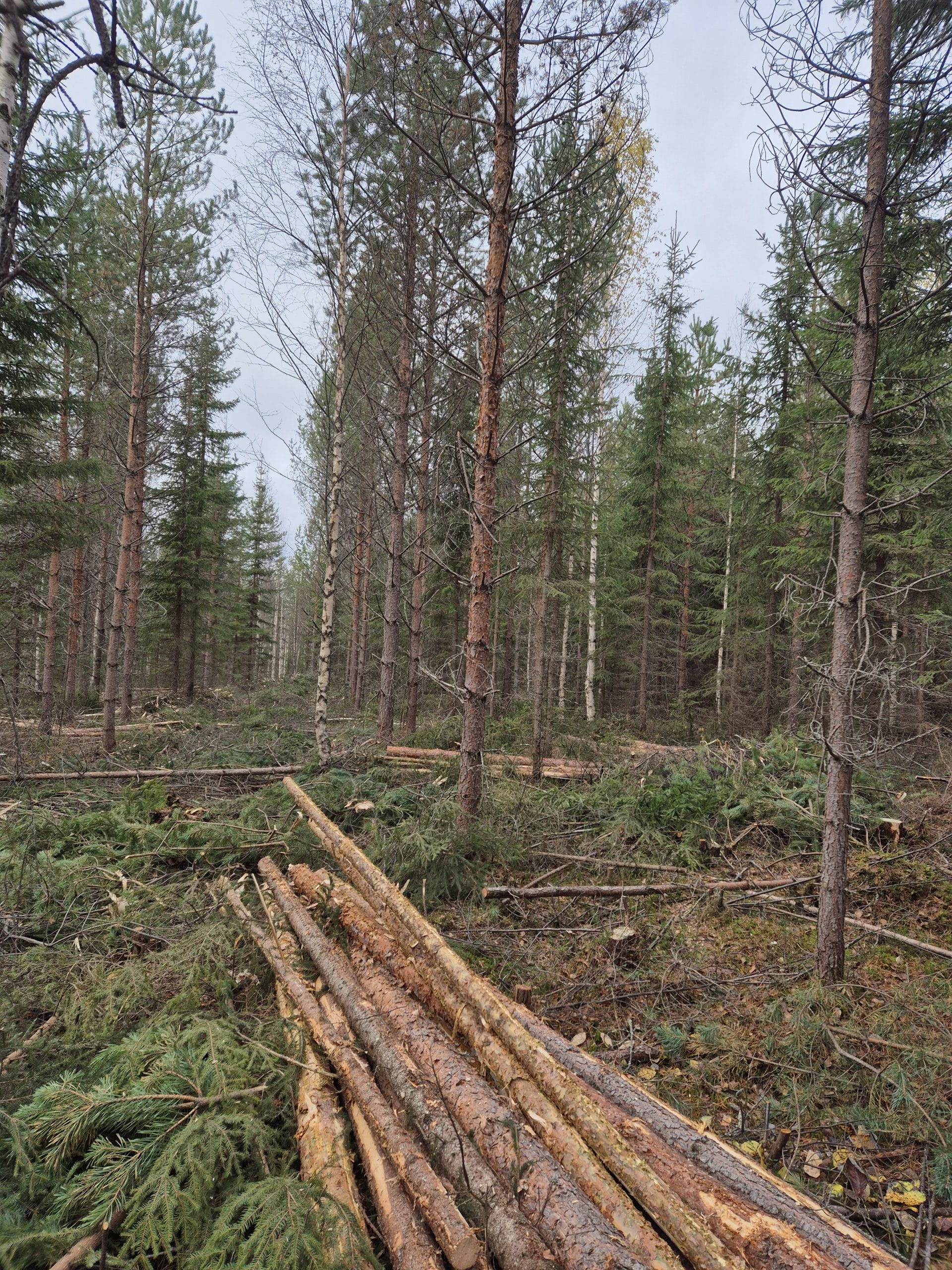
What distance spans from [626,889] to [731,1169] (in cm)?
297

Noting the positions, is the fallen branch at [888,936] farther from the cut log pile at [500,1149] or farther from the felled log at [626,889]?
the cut log pile at [500,1149]

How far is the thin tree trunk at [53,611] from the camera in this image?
12.8 m

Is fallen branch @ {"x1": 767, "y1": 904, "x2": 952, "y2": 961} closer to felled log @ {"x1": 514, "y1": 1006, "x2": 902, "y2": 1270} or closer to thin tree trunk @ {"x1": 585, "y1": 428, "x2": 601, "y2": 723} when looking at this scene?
felled log @ {"x1": 514, "y1": 1006, "x2": 902, "y2": 1270}

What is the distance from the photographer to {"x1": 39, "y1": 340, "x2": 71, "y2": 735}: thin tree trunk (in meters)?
12.8

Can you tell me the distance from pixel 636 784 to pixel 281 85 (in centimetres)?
1155

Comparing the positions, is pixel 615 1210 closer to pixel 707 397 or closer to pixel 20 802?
pixel 20 802

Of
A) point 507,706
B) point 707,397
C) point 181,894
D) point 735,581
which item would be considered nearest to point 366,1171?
point 181,894

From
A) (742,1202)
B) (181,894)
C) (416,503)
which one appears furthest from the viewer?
(416,503)

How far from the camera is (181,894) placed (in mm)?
5059

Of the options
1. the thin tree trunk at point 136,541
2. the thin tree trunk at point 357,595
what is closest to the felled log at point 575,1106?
the thin tree trunk at point 136,541

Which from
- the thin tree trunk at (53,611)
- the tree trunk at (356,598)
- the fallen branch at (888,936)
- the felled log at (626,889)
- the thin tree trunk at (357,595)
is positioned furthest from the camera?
the tree trunk at (356,598)

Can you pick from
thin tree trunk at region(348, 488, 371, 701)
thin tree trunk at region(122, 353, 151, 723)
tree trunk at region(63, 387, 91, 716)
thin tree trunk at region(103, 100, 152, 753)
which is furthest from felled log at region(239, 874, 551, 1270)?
thin tree trunk at region(348, 488, 371, 701)

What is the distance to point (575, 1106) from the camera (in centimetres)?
244

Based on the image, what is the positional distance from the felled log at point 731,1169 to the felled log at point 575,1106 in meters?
0.43
